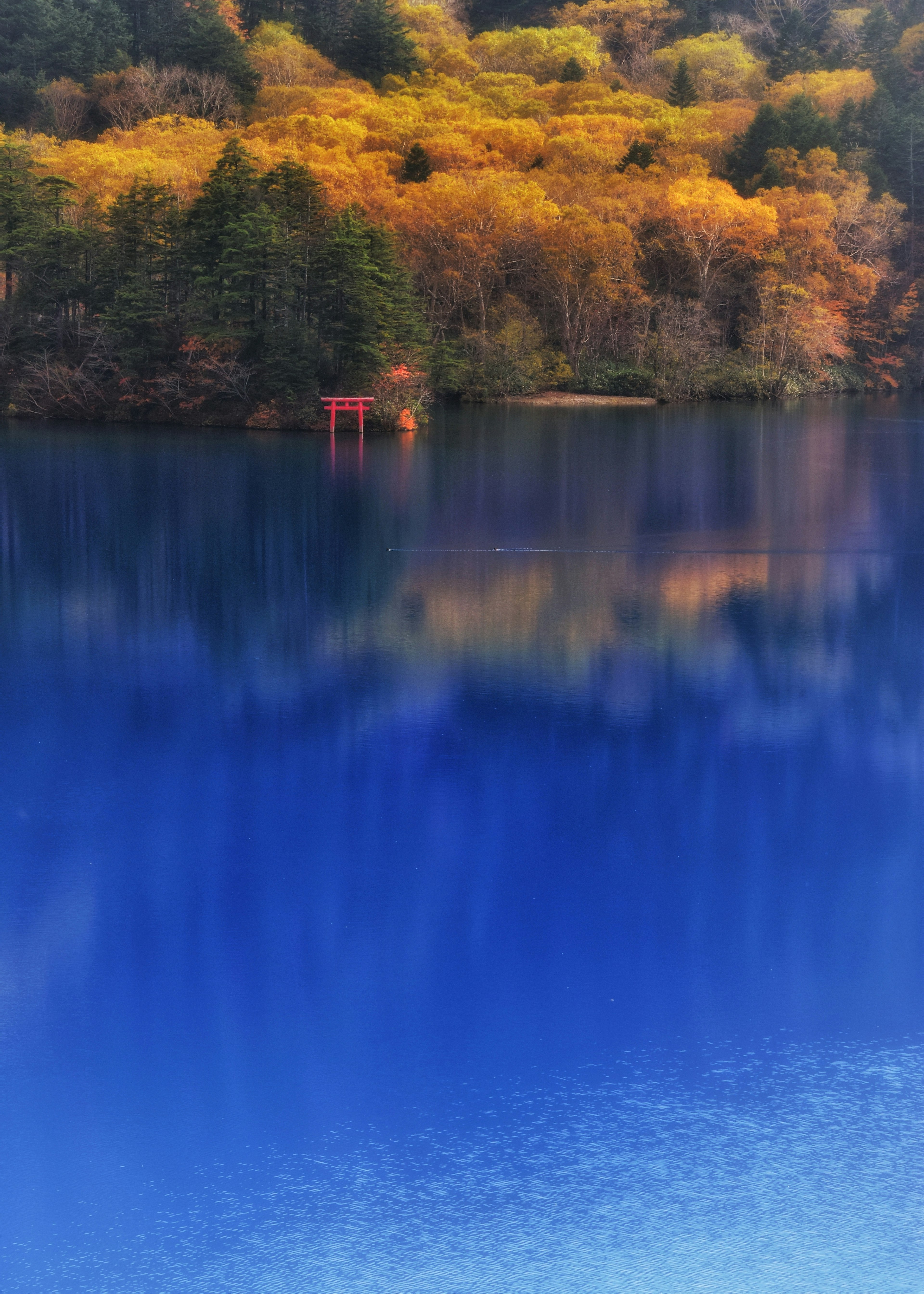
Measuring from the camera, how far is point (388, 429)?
2561 cm

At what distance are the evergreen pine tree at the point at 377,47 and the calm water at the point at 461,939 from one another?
168ft

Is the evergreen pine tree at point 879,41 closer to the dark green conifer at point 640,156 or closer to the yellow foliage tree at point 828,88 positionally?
the yellow foliage tree at point 828,88

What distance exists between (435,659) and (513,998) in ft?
14.1

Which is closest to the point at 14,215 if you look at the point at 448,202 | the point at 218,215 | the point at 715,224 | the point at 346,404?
the point at 218,215

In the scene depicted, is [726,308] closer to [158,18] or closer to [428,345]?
[428,345]

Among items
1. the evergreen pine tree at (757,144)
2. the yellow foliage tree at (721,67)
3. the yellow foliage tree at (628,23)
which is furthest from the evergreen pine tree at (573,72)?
the evergreen pine tree at (757,144)

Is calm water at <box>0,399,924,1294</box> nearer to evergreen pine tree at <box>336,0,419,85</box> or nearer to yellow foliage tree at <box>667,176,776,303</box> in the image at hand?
yellow foliage tree at <box>667,176,776,303</box>

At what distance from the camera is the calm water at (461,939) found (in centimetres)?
289

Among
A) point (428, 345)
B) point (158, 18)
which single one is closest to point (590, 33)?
point (158, 18)

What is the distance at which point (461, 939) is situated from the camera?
423cm

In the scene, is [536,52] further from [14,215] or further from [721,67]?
[14,215]

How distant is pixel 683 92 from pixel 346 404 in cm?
3321

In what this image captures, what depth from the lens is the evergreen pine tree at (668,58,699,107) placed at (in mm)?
50875

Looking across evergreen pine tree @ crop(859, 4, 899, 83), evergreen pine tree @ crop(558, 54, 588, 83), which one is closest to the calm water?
evergreen pine tree @ crop(859, 4, 899, 83)
